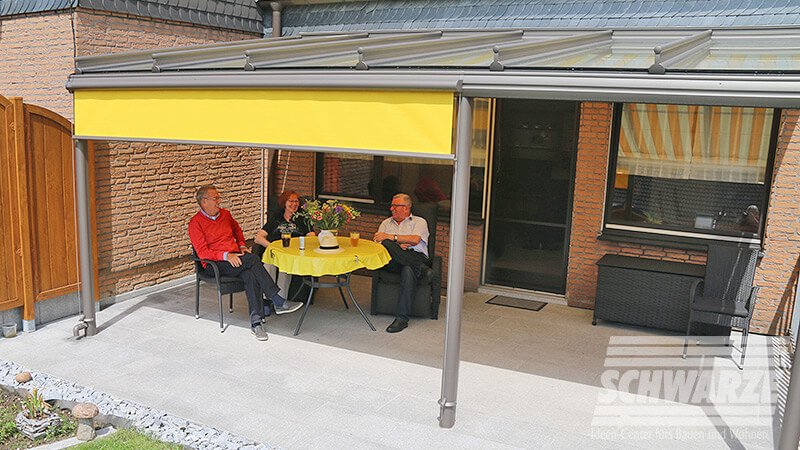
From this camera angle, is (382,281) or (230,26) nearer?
(382,281)

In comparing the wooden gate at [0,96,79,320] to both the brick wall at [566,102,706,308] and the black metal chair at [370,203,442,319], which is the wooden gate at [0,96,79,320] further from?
the brick wall at [566,102,706,308]

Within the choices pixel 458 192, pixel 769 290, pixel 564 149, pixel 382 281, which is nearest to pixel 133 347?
pixel 382 281

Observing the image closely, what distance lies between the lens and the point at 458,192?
4.60 meters

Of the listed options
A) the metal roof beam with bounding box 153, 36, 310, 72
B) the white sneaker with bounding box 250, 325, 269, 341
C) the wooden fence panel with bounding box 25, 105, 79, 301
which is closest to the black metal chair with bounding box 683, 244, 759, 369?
the white sneaker with bounding box 250, 325, 269, 341

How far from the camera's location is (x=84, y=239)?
649 cm

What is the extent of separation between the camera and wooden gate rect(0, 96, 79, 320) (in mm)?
6289

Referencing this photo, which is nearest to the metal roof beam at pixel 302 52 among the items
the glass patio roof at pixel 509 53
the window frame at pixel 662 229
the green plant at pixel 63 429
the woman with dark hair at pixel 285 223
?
the glass patio roof at pixel 509 53

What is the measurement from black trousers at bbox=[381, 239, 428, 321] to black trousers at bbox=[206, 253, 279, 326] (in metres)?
1.28

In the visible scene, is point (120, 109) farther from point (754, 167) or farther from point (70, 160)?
point (754, 167)

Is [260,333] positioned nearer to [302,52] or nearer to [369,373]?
[369,373]

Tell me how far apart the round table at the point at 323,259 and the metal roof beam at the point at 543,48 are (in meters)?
2.78

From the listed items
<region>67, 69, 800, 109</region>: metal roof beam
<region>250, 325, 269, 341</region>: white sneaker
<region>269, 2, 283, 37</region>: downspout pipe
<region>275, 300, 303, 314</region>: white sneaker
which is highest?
<region>269, 2, 283, 37</region>: downspout pipe

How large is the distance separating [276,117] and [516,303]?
4.15m

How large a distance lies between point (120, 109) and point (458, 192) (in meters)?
3.30
